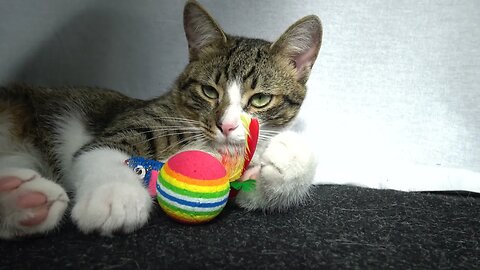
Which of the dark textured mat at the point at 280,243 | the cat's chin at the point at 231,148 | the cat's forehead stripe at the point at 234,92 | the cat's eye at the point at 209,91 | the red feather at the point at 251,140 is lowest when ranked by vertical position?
Result: the dark textured mat at the point at 280,243

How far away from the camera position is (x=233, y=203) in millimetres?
1111

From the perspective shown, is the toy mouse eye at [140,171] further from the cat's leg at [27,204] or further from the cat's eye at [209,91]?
the cat's eye at [209,91]

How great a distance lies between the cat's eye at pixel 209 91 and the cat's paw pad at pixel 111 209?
41 centimetres

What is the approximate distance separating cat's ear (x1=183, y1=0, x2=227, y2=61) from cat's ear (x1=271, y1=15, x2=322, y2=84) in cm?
17

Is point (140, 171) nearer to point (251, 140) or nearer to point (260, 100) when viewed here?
point (251, 140)

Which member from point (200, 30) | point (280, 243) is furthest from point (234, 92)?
point (280, 243)

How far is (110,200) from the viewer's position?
0.82m

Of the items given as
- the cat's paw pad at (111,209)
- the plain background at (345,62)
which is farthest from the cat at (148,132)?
the plain background at (345,62)

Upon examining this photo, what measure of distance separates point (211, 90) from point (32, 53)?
0.91 m

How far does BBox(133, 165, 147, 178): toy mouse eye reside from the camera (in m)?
1.00

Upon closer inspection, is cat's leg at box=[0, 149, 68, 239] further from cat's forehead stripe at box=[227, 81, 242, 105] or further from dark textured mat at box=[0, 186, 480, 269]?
cat's forehead stripe at box=[227, 81, 242, 105]

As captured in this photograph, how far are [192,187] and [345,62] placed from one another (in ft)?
3.33

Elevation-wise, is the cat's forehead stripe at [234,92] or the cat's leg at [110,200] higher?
the cat's forehead stripe at [234,92]

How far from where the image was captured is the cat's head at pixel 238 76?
1.11m
